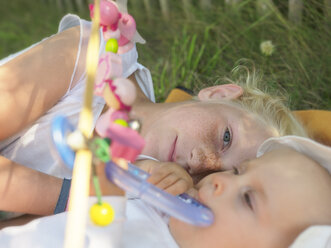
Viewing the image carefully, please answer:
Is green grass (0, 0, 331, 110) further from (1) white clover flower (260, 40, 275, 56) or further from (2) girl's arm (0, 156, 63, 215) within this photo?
(2) girl's arm (0, 156, 63, 215)

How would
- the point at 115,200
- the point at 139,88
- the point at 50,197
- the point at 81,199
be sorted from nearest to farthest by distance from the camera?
1. the point at 81,199
2. the point at 115,200
3. the point at 50,197
4. the point at 139,88

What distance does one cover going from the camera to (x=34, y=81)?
3.36 ft

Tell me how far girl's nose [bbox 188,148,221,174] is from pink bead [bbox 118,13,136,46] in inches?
13.2

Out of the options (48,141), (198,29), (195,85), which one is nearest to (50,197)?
(48,141)

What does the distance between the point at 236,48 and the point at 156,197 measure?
1.18 m

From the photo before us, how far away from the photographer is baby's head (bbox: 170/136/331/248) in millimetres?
797

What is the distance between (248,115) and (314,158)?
0.84 feet

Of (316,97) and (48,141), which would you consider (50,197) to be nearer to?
(48,141)

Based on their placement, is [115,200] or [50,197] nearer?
[115,200]

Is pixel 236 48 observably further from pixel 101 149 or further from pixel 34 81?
pixel 101 149

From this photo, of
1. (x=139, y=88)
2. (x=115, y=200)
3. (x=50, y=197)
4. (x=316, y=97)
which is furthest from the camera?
(x=316, y=97)

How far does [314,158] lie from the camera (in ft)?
3.18

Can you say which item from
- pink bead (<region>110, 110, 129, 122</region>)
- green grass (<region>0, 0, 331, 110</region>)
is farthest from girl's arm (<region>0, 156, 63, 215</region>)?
green grass (<region>0, 0, 331, 110</region>)

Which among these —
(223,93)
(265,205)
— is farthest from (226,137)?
(265,205)
